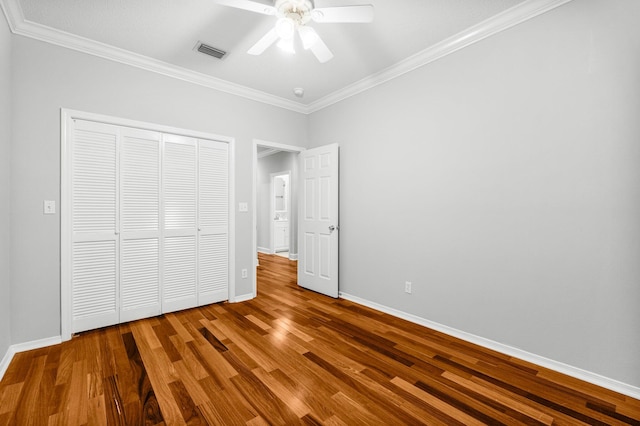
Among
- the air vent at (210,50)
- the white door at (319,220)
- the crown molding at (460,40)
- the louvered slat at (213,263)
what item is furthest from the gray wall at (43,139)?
the crown molding at (460,40)

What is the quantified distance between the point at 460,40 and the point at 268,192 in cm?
592

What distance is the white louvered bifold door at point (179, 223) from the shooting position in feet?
10.6

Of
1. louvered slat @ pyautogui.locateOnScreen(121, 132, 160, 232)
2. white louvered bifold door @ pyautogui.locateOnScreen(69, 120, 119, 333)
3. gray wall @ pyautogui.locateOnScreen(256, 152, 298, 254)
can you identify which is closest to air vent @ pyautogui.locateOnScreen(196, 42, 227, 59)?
louvered slat @ pyautogui.locateOnScreen(121, 132, 160, 232)

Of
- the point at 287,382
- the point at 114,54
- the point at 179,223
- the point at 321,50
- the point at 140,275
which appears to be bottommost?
the point at 287,382

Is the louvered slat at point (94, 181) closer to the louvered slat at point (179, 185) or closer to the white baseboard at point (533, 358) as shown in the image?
the louvered slat at point (179, 185)

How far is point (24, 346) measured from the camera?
241cm

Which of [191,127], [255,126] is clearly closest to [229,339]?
[191,127]

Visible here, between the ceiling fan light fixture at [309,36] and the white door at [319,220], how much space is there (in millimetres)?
1740

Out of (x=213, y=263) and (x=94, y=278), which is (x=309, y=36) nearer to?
(x=213, y=263)

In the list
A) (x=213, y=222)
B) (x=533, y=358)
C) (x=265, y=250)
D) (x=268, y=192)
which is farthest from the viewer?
(x=265, y=250)

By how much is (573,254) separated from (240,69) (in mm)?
3549

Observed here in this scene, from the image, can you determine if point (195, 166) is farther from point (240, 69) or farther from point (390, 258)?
point (390, 258)

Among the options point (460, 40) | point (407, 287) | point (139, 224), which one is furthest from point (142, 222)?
point (460, 40)

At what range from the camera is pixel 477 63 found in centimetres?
257
